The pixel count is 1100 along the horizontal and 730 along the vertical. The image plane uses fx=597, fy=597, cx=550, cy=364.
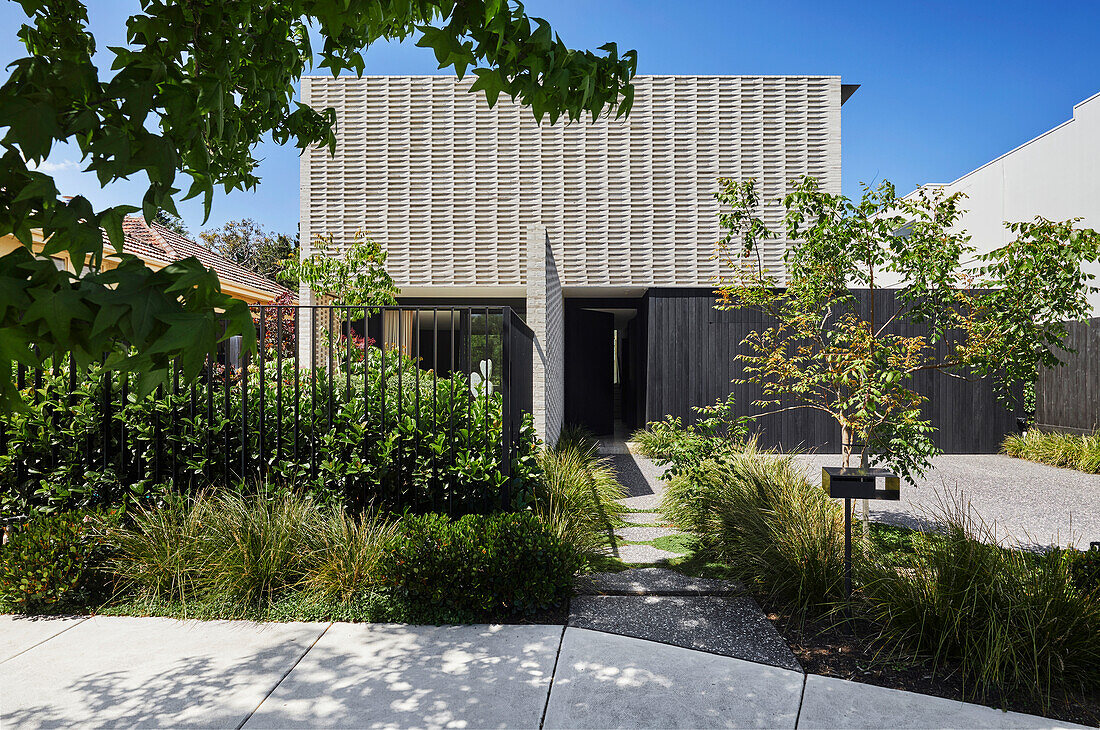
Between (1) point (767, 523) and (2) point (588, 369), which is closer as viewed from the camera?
(1) point (767, 523)

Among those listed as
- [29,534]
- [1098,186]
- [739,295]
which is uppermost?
[1098,186]

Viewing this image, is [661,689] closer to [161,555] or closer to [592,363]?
[161,555]

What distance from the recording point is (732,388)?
10.2m

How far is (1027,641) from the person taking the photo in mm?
2719

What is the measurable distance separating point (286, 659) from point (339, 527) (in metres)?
0.89

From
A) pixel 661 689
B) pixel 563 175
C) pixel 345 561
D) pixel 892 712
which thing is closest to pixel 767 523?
pixel 892 712

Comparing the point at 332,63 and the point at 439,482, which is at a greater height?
the point at 332,63

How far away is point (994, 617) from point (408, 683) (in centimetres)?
274

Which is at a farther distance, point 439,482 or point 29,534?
point 439,482

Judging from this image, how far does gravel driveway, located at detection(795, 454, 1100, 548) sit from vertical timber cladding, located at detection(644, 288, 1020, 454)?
21.5 inches

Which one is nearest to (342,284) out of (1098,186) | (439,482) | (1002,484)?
(439,482)

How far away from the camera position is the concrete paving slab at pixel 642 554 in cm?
454

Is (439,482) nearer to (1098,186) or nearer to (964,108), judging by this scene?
(964,108)

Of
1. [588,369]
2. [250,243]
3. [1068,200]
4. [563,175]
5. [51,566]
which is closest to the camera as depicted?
[51,566]
